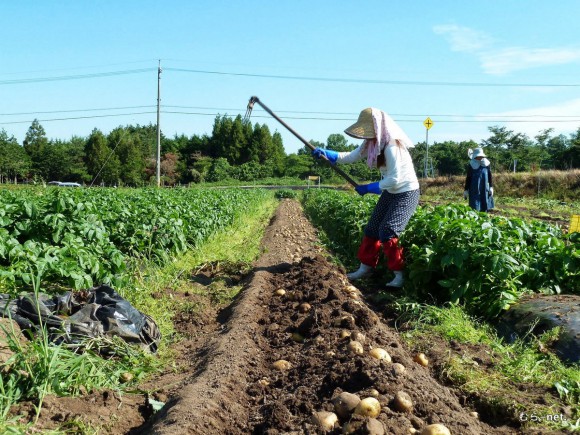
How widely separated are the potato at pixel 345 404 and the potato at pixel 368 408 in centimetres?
5

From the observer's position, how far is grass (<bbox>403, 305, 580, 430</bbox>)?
9.48 ft

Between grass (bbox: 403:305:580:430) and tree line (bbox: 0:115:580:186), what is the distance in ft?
128

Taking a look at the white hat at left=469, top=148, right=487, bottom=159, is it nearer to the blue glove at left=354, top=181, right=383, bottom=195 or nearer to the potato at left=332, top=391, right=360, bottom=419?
the blue glove at left=354, top=181, right=383, bottom=195

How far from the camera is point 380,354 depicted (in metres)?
3.34

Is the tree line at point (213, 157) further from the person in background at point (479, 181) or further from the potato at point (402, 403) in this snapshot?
the potato at point (402, 403)

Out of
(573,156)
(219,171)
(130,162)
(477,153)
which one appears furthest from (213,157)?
(477,153)

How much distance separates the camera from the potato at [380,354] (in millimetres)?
3328

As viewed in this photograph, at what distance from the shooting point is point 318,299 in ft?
16.4

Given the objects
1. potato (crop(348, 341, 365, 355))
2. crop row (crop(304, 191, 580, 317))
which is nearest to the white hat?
crop row (crop(304, 191, 580, 317))

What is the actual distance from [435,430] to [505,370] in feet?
4.38

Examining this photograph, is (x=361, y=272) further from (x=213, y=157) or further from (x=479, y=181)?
(x=213, y=157)

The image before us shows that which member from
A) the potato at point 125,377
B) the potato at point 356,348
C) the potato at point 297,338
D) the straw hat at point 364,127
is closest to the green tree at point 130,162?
the straw hat at point 364,127

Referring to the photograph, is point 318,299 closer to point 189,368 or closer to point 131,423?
point 189,368

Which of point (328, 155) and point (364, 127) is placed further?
point (328, 155)
